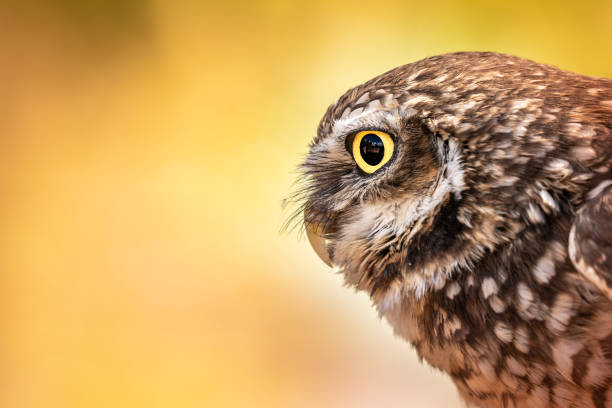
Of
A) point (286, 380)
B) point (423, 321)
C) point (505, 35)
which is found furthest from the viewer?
point (286, 380)

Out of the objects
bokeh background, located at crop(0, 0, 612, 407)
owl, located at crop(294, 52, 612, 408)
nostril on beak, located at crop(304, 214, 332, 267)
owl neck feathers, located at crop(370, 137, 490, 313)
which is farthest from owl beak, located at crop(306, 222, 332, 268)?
bokeh background, located at crop(0, 0, 612, 407)

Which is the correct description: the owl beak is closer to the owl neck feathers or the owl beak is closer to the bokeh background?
A: the owl neck feathers

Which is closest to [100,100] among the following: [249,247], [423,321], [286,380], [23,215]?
[23,215]

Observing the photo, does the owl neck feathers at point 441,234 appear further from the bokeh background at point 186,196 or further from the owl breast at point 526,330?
the bokeh background at point 186,196

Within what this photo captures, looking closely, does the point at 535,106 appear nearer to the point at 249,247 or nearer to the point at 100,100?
the point at 249,247

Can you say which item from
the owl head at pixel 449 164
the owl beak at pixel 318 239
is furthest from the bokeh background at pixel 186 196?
the owl head at pixel 449 164

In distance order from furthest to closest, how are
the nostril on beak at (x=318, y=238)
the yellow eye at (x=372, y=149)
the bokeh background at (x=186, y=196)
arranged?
1. the bokeh background at (x=186, y=196)
2. the nostril on beak at (x=318, y=238)
3. the yellow eye at (x=372, y=149)

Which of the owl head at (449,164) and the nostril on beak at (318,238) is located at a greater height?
the owl head at (449,164)
